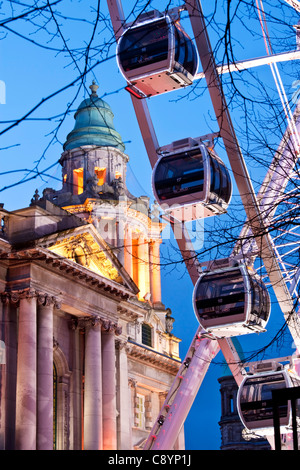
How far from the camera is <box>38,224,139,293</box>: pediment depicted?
39.8 metres

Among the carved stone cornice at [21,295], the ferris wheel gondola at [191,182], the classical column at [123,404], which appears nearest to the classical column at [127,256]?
the classical column at [123,404]

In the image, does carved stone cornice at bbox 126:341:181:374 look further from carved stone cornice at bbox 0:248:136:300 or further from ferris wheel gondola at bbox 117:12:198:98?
ferris wheel gondola at bbox 117:12:198:98

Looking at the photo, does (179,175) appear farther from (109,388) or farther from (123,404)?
(123,404)

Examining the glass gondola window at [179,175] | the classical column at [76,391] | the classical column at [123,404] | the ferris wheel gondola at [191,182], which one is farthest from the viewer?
the classical column at [123,404]

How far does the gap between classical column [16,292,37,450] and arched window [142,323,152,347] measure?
22823 millimetres

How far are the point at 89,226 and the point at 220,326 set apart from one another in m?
11.3

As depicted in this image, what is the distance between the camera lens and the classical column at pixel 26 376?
35.7 m

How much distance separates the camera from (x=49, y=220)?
41.0 metres

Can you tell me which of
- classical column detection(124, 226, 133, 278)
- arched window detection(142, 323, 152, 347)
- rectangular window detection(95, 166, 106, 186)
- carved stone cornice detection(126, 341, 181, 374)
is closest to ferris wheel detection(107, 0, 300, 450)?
carved stone cornice detection(126, 341, 181, 374)

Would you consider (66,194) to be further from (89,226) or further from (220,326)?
(220,326)

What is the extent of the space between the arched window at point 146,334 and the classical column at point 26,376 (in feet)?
74.9

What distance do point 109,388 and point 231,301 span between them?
39.4 ft

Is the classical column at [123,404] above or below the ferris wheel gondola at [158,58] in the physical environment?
below

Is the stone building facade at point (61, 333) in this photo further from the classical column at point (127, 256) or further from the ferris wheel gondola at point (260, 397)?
the classical column at point (127, 256)
